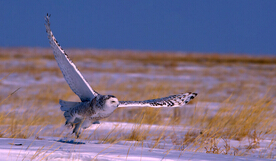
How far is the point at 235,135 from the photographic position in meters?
5.40

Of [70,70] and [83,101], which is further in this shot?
[83,101]

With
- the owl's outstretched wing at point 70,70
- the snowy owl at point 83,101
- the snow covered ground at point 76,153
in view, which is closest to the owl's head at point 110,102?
the snowy owl at point 83,101

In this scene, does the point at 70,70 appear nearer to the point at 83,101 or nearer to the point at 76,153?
the point at 83,101

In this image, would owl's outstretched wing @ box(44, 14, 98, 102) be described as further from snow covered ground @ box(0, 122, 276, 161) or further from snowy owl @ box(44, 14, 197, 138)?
snow covered ground @ box(0, 122, 276, 161)

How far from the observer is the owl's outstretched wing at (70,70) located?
367 centimetres

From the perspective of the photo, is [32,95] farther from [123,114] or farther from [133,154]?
[133,154]

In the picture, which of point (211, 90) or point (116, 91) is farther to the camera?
point (211, 90)

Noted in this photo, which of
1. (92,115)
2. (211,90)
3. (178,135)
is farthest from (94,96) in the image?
(211,90)

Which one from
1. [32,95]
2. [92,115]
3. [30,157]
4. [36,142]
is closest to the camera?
[30,157]

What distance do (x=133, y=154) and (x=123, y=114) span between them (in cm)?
467

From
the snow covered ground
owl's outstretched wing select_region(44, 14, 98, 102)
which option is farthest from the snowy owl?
the snow covered ground

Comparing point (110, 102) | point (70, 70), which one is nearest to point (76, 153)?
point (110, 102)

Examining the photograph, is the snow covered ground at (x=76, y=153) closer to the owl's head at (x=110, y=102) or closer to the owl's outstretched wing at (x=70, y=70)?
the owl's head at (x=110, y=102)

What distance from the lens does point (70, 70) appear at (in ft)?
12.7
